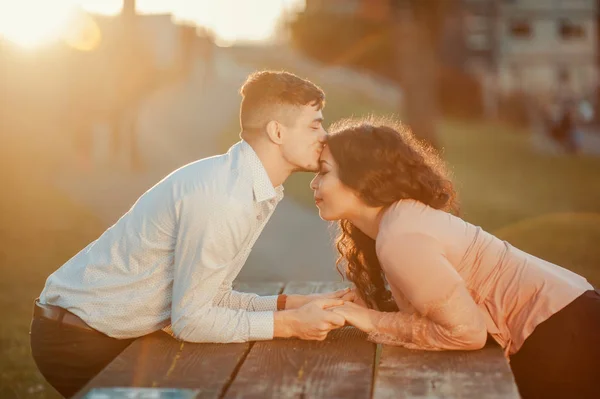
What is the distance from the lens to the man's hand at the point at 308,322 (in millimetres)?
3566

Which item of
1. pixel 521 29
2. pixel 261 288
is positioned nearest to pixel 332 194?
pixel 261 288

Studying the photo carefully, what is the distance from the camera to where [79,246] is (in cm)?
970

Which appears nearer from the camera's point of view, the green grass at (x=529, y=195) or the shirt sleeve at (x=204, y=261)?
the shirt sleeve at (x=204, y=261)

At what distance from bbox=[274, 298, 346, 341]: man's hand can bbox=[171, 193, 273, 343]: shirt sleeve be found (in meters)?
0.19

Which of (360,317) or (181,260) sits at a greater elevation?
(181,260)

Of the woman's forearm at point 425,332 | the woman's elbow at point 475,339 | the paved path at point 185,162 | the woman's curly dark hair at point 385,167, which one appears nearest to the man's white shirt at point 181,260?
the woman's curly dark hair at point 385,167

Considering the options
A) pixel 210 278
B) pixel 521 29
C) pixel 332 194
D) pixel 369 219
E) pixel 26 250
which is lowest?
pixel 521 29

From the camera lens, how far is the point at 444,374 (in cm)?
316

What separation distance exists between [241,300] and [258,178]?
72 centimetres

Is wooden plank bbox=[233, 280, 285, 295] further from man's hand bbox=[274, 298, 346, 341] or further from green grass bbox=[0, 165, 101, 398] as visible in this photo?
green grass bbox=[0, 165, 101, 398]

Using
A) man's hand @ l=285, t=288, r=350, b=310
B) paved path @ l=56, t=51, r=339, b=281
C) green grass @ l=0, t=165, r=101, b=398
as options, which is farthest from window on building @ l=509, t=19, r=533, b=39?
man's hand @ l=285, t=288, r=350, b=310

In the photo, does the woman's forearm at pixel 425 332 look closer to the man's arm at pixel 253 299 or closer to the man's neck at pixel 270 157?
the man's arm at pixel 253 299

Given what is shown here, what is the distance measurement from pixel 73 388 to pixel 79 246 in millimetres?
5938

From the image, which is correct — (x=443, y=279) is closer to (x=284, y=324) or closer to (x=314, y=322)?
(x=314, y=322)
